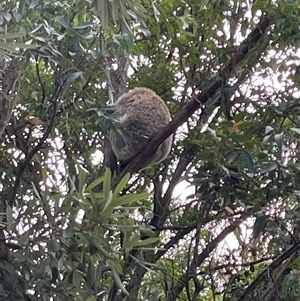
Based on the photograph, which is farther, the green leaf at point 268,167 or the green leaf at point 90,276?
the green leaf at point 268,167

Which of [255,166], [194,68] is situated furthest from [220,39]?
[255,166]

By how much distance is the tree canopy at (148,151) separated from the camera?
99.8 inches

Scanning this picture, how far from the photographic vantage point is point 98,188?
11.3ft

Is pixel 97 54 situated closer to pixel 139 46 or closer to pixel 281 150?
pixel 139 46

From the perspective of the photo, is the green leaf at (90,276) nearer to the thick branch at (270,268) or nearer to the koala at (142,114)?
the thick branch at (270,268)

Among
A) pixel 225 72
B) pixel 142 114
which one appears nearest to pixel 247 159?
pixel 225 72

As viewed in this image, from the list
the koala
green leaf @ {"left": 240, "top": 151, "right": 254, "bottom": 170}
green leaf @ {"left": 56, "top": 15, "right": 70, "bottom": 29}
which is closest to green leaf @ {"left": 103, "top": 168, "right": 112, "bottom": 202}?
green leaf @ {"left": 240, "top": 151, "right": 254, "bottom": 170}

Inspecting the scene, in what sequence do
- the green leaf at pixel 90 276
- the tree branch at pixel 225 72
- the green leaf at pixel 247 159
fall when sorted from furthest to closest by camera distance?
the tree branch at pixel 225 72 → the green leaf at pixel 247 159 → the green leaf at pixel 90 276

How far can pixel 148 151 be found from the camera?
3.79 meters

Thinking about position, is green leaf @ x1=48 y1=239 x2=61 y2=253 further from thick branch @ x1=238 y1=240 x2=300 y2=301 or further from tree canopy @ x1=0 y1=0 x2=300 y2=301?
thick branch @ x1=238 y1=240 x2=300 y2=301

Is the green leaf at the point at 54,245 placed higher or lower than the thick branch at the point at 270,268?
lower

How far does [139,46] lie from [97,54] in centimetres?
59

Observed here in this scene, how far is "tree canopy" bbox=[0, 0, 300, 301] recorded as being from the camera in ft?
8.32

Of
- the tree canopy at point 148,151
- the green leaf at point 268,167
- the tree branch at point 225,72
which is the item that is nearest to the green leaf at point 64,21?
the tree canopy at point 148,151
